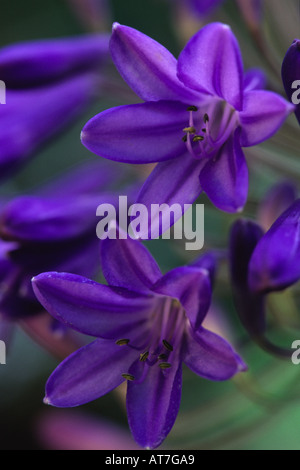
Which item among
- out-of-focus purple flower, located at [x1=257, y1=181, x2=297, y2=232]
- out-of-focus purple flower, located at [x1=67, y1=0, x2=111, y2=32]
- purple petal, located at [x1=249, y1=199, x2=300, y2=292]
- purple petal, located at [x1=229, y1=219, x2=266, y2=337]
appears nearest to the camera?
purple petal, located at [x1=249, y1=199, x2=300, y2=292]

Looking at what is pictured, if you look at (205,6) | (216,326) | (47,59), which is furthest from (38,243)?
(205,6)

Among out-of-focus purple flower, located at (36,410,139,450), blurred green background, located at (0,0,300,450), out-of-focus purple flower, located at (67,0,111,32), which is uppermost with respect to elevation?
out-of-focus purple flower, located at (67,0,111,32)

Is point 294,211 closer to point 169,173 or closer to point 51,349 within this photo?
point 169,173

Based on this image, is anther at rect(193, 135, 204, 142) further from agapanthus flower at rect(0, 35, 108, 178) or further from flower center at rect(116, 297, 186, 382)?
agapanthus flower at rect(0, 35, 108, 178)

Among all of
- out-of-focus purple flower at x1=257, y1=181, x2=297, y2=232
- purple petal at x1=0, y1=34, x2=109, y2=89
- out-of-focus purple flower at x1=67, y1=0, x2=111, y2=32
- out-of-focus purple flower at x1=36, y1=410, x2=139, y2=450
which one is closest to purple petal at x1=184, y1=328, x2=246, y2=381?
out-of-focus purple flower at x1=257, y1=181, x2=297, y2=232

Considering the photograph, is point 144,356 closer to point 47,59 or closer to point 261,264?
point 261,264

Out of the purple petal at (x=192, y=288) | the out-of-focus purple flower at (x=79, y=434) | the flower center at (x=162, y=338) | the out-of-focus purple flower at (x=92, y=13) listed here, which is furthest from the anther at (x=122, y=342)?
the out-of-focus purple flower at (x=92, y=13)

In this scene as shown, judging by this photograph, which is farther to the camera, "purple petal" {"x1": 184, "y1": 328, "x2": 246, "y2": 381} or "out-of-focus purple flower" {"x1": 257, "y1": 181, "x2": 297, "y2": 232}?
"out-of-focus purple flower" {"x1": 257, "y1": 181, "x2": 297, "y2": 232}
